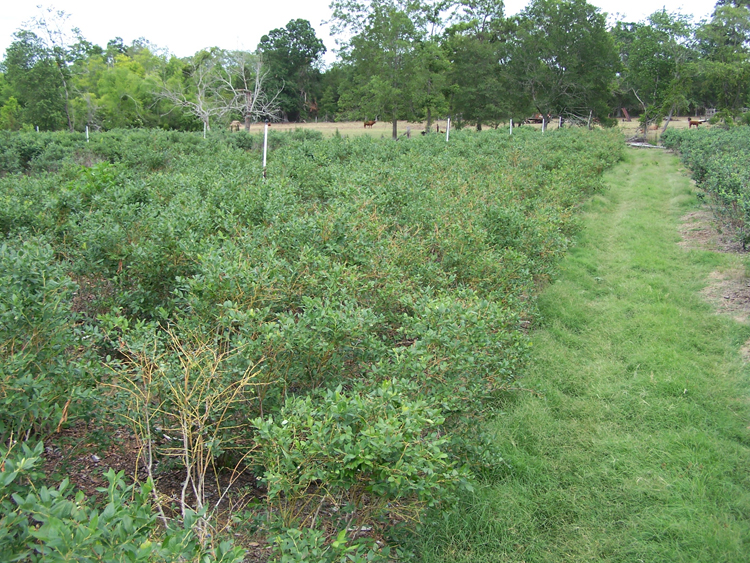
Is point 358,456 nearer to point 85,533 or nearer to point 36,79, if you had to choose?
point 85,533

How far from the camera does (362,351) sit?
130 inches

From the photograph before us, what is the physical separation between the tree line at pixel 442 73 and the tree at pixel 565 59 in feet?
0.25

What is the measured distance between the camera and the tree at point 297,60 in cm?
5641

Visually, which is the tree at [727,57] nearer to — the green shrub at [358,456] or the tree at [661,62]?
the tree at [661,62]

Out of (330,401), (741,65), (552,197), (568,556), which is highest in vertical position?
(741,65)

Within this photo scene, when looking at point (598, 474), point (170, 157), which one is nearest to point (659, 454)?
point (598, 474)

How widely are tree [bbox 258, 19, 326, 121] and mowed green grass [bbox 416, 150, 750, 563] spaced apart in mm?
53481

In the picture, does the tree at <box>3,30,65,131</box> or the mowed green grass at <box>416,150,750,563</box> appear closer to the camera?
the mowed green grass at <box>416,150,750,563</box>

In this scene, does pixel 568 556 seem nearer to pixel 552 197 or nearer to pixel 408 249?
pixel 408 249

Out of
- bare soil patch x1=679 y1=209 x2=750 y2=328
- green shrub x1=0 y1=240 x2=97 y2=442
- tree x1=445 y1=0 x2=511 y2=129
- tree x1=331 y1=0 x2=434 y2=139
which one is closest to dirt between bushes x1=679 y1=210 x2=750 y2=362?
bare soil patch x1=679 y1=209 x2=750 y2=328

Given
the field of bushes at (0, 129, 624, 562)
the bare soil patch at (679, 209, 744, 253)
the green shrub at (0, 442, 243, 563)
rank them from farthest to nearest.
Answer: the bare soil patch at (679, 209, 744, 253) < the field of bushes at (0, 129, 624, 562) < the green shrub at (0, 442, 243, 563)

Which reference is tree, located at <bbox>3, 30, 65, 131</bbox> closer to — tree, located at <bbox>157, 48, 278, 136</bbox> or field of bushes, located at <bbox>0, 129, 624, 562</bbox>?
tree, located at <bbox>157, 48, 278, 136</bbox>

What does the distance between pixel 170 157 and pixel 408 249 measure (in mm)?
11995

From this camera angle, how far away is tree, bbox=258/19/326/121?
185 ft
